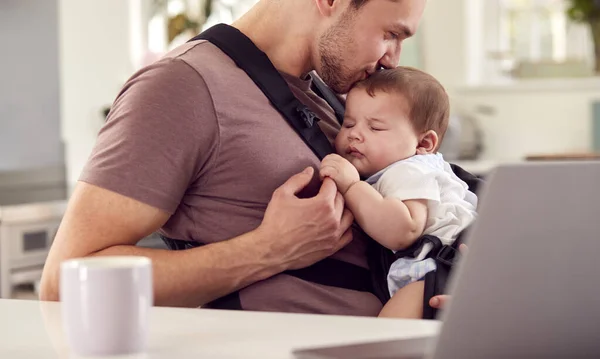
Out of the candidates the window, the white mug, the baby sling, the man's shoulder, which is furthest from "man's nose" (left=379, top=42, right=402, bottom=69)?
the window

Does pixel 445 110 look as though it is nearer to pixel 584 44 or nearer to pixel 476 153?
pixel 476 153

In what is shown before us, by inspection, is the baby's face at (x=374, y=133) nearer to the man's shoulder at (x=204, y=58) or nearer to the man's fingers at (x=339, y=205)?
the man's fingers at (x=339, y=205)

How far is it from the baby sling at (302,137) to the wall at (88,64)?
9.82ft

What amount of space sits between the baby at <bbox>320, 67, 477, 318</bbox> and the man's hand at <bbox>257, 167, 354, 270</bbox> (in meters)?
0.06

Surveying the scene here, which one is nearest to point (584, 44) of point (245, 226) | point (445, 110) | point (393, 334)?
point (445, 110)

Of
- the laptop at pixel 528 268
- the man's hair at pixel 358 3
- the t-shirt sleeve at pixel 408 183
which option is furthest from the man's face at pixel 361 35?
the laptop at pixel 528 268

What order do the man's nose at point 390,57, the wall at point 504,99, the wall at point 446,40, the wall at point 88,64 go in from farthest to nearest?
1. the wall at point 446,40
2. the wall at point 504,99
3. the wall at point 88,64
4. the man's nose at point 390,57

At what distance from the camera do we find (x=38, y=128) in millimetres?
4625

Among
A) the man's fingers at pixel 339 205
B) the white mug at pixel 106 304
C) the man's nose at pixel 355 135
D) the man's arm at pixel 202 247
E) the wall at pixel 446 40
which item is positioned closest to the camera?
the white mug at pixel 106 304

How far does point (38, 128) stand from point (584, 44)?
337cm

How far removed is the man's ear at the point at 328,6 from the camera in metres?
1.87

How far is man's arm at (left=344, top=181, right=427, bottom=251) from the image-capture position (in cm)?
166

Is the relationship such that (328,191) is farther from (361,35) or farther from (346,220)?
(361,35)

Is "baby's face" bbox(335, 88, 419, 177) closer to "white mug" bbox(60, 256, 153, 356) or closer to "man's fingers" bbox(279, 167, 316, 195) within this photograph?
"man's fingers" bbox(279, 167, 316, 195)
